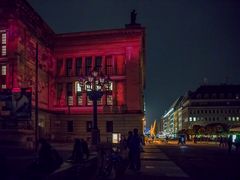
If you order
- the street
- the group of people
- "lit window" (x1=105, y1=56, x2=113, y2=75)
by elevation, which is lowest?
the street

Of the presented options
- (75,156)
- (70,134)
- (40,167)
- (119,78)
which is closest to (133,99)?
(119,78)

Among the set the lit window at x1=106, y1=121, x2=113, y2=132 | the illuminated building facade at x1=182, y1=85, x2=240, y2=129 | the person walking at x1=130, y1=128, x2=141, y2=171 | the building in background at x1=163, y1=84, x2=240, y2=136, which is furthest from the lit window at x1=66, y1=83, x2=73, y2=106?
the illuminated building facade at x1=182, y1=85, x2=240, y2=129

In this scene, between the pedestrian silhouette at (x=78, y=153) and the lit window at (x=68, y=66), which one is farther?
the lit window at (x=68, y=66)

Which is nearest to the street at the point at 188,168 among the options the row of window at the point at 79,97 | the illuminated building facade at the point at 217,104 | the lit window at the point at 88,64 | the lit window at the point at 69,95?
the row of window at the point at 79,97

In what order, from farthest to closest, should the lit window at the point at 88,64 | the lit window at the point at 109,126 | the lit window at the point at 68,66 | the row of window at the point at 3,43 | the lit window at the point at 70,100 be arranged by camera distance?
the lit window at the point at 68,66 < the lit window at the point at 88,64 < the lit window at the point at 70,100 < the lit window at the point at 109,126 < the row of window at the point at 3,43

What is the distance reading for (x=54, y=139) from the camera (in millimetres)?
58031

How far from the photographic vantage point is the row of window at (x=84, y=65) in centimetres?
6091

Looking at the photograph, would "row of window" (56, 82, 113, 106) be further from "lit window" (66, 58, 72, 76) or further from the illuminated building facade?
the illuminated building facade

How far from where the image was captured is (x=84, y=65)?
61.7 metres

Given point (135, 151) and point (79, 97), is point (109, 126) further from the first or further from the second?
point (135, 151)

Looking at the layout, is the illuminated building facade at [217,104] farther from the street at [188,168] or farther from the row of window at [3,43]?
the street at [188,168]

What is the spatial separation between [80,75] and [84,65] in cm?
228

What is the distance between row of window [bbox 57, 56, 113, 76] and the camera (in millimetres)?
60906

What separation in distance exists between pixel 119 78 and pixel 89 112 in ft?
24.4
